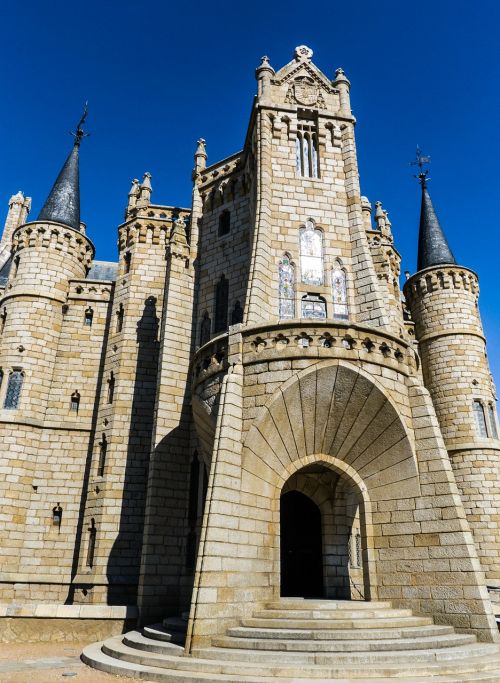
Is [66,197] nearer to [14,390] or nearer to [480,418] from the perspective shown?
[14,390]

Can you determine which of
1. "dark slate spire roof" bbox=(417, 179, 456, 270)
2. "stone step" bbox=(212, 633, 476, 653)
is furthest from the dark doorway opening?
"dark slate spire roof" bbox=(417, 179, 456, 270)

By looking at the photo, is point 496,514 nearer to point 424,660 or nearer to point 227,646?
point 424,660

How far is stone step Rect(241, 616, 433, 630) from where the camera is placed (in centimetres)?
962

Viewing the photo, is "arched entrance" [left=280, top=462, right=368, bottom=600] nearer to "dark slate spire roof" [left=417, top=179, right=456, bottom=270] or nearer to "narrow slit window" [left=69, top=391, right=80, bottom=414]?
"narrow slit window" [left=69, top=391, right=80, bottom=414]

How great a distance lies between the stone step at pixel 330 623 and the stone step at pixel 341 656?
2.94 ft

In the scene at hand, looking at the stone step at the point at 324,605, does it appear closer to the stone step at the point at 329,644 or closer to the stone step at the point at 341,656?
the stone step at the point at 329,644

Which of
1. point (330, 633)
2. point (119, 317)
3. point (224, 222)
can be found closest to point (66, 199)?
point (119, 317)

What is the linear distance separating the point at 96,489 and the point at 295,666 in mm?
11874

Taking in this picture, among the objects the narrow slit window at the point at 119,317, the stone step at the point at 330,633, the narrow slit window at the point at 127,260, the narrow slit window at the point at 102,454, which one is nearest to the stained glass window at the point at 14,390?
the narrow slit window at the point at 102,454

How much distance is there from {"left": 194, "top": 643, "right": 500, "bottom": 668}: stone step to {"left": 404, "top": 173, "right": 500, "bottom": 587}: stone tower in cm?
1229

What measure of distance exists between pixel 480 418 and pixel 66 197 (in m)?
21.6

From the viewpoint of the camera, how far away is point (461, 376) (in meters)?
22.6

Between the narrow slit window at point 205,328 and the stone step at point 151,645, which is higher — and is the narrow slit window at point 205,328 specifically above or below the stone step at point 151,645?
above

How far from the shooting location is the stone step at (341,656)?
837cm
